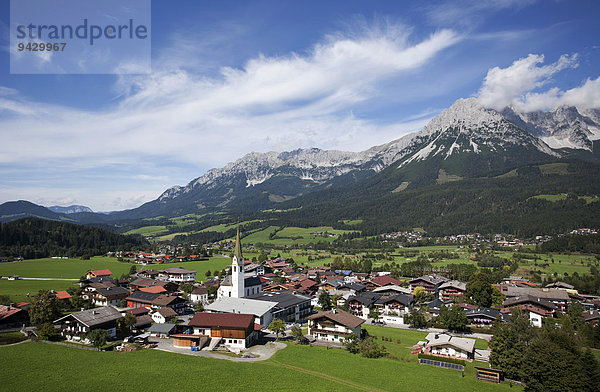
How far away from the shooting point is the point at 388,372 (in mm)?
29516

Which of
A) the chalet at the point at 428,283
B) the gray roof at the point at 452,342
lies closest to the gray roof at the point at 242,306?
the gray roof at the point at 452,342

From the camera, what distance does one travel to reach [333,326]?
132ft

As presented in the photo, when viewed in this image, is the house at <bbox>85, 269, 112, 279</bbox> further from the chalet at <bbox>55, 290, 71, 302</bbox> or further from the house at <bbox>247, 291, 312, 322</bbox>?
the house at <bbox>247, 291, 312, 322</bbox>

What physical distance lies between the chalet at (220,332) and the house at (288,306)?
27.4ft

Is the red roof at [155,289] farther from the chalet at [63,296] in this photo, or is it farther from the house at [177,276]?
the house at [177,276]

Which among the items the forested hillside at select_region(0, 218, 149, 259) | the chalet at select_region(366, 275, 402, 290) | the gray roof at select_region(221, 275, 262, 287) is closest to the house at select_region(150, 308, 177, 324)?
the gray roof at select_region(221, 275, 262, 287)

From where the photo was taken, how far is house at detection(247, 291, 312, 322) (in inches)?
1806

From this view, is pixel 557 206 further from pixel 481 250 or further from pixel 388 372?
pixel 388 372

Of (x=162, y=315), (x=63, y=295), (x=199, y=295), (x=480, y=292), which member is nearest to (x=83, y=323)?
(x=162, y=315)

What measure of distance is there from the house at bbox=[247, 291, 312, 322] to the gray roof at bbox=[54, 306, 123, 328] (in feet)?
57.2

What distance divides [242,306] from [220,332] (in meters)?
7.57

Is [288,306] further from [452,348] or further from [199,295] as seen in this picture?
[452,348]

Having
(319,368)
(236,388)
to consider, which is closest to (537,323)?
(319,368)

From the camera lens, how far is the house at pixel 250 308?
41825 millimetres
